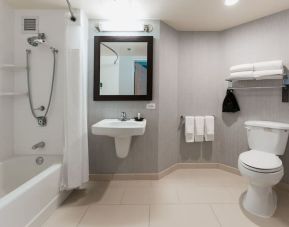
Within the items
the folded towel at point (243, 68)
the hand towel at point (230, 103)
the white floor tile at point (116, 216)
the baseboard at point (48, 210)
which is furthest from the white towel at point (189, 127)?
the baseboard at point (48, 210)

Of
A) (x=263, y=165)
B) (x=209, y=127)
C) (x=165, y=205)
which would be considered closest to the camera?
(x=263, y=165)

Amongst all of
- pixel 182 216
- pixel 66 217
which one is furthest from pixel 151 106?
pixel 66 217

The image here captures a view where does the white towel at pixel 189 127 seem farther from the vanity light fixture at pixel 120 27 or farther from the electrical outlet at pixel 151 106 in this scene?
the vanity light fixture at pixel 120 27

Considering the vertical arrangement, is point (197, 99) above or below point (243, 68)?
below

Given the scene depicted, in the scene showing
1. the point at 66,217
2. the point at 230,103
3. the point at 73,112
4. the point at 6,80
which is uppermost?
the point at 6,80

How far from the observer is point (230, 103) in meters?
2.75

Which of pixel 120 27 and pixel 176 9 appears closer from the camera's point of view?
pixel 176 9

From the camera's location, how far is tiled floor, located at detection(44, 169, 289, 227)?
1.73 m

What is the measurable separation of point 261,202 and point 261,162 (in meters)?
0.37

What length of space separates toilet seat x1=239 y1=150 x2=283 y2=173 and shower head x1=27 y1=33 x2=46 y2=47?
2487 millimetres

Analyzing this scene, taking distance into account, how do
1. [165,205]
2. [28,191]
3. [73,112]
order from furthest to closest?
[73,112] < [165,205] < [28,191]

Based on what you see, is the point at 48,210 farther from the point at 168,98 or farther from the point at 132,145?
the point at 168,98

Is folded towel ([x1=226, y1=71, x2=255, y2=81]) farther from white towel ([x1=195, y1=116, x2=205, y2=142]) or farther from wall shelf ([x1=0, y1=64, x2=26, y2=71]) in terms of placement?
wall shelf ([x1=0, y1=64, x2=26, y2=71])

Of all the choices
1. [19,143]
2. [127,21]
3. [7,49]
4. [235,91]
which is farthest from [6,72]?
[235,91]
